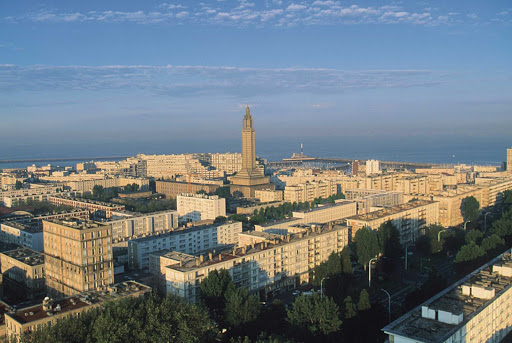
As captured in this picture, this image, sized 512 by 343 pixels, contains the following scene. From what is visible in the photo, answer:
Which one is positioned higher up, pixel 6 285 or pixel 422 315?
pixel 422 315

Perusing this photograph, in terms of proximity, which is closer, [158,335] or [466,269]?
[158,335]

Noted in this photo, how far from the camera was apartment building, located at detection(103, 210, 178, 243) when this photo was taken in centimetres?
2433

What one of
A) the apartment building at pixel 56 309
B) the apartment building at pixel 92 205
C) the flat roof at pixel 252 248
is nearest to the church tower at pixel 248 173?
the apartment building at pixel 92 205

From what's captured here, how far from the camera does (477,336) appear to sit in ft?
30.7

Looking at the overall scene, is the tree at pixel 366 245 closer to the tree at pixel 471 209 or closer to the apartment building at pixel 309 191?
the tree at pixel 471 209

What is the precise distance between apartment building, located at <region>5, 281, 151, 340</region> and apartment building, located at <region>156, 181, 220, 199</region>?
28.4m

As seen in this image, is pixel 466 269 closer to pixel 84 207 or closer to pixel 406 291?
pixel 406 291

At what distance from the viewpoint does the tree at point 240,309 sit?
459 inches

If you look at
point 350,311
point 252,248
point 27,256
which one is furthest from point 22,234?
point 350,311

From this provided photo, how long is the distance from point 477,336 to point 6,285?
1573 centimetres

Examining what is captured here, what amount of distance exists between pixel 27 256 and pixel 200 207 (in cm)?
1419

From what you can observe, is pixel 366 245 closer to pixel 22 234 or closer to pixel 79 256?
pixel 79 256

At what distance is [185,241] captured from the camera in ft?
67.8

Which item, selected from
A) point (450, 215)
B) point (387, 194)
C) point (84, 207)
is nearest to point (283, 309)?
point (450, 215)
